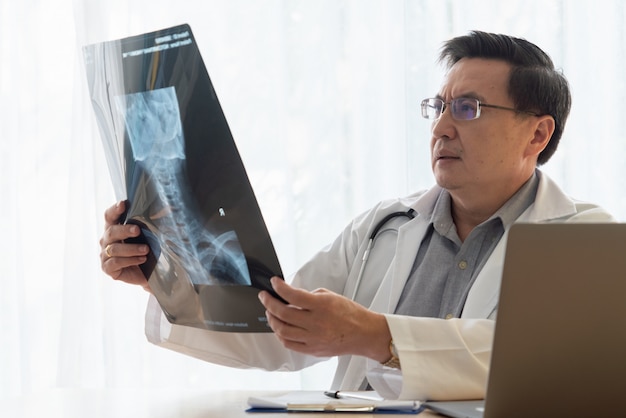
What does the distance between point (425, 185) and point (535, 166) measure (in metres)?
0.83

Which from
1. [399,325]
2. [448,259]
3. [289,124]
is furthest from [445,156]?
[289,124]

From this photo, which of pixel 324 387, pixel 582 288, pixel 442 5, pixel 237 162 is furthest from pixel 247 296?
pixel 442 5

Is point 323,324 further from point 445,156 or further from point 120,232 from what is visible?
point 445,156

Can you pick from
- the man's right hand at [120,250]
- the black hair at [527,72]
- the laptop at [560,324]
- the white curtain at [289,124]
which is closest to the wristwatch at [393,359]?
the laptop at [560,324]

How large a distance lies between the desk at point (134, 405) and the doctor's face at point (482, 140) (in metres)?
0.71

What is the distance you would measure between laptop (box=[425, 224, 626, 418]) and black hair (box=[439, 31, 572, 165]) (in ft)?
3.32

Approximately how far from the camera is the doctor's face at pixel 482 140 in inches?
72.3

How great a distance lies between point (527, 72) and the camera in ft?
6.19

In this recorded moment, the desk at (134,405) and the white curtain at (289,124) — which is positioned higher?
the white curtain at (289,124)

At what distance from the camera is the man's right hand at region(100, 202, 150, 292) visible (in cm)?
153

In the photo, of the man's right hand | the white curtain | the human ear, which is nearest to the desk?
the man's right hand

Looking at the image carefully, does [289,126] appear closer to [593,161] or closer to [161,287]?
[593,161]

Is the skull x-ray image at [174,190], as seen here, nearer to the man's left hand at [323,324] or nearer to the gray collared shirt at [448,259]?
the man's left hand at [323,324]

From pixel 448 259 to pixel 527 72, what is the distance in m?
0.46
